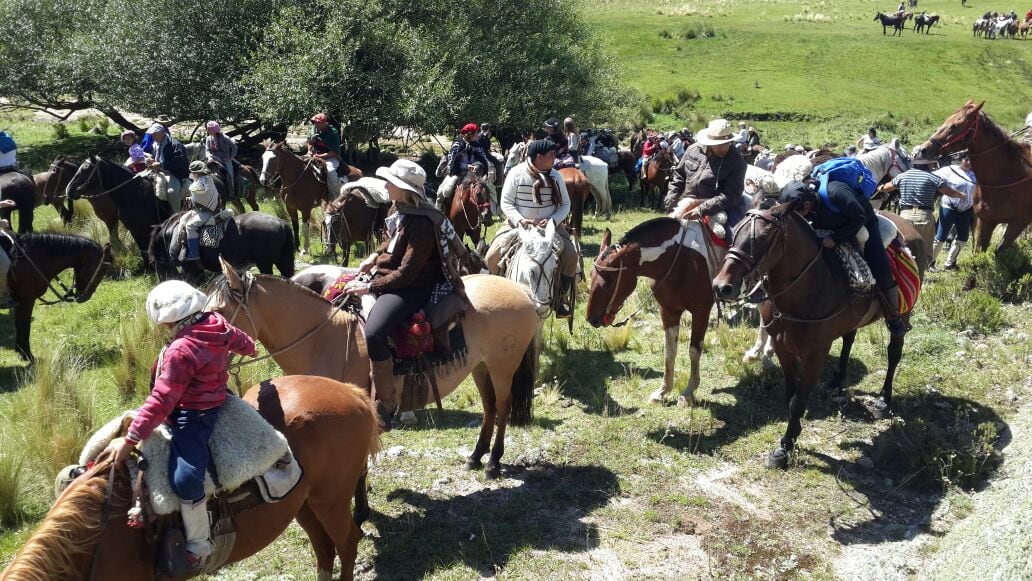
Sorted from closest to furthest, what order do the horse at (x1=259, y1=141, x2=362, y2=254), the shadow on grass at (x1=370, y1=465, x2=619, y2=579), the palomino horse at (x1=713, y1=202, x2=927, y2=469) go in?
1. the shadow on grass at (x1=370, y1=465, x2=619, y2=579)
2. the palomino horse at (x1=713, y1=202, x2=927, y2=469)
3. the horse at (x1=259, y1=141, x2=362, y2=254)

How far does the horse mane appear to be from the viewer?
3227 millimetres

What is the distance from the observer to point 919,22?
4975 cm

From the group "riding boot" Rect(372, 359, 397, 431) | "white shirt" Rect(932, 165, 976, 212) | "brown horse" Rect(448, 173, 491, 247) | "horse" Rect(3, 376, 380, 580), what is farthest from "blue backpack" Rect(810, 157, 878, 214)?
"brown horse" Rect(448, 173, 491, 247)

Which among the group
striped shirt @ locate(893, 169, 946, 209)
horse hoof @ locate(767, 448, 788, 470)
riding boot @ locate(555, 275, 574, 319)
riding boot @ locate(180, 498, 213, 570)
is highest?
striped shirt @ locate(893, 169, 946, 209)

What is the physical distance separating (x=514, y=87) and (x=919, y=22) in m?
40.1

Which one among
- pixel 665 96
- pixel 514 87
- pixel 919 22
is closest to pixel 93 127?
pixel 514 87

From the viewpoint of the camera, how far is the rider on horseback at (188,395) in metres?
3.52

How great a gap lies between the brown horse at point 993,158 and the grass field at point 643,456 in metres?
0.86

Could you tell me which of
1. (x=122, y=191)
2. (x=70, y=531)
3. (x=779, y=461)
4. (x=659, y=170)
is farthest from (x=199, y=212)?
(x=659, y=170)

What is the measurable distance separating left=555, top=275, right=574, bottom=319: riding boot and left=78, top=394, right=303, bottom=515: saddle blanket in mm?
4642

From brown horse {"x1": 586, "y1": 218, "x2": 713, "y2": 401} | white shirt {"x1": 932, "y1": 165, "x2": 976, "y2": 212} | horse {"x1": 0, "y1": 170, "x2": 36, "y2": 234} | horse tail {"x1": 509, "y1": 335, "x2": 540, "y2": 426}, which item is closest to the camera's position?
horse tail {"x1": 509, "y1": 335, "x2": 540, "y2": 426}

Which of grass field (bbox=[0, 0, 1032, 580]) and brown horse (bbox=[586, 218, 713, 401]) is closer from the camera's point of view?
grass field (bbox=[0, 0, 1032, 580])

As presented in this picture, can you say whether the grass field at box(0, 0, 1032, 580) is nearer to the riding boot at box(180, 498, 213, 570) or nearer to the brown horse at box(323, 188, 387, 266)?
the riding boot at box(180, 498, 213, 570)

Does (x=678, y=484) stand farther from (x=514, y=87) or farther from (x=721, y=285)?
(x=514, y=87)
